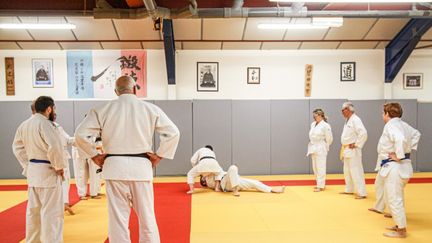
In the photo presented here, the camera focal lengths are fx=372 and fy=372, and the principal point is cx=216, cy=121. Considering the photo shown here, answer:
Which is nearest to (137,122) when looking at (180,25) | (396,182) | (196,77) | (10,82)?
(396,182)

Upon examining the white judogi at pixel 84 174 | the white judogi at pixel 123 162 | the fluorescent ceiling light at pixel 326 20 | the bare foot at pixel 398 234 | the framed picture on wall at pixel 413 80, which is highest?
the fluorescent ceiling light at pixel 326 20

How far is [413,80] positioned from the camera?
1018 centimetres

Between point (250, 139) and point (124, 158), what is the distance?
674cm

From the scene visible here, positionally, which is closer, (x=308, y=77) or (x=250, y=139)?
(x=250, y=139)

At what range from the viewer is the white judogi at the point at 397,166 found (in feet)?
14.1

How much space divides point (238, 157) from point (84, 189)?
13.6ft

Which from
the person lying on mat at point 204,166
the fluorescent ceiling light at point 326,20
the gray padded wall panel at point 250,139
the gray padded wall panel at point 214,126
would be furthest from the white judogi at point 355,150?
the gray padded wall panel at point 214,126

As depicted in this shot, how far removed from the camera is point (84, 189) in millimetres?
6629

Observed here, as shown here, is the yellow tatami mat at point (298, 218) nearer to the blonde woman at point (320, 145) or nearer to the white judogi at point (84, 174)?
the blonde woman at point (320, 145)

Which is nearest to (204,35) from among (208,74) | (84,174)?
(208,74)

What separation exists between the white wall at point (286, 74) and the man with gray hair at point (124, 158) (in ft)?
22.4

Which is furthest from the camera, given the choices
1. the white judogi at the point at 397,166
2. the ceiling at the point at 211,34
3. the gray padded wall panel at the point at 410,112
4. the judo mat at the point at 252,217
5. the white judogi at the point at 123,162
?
the gray padded wall panel at the point at 410,112

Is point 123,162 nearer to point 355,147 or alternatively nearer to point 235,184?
point 235,184

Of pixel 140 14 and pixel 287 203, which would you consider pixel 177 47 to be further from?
pixel 287 203
